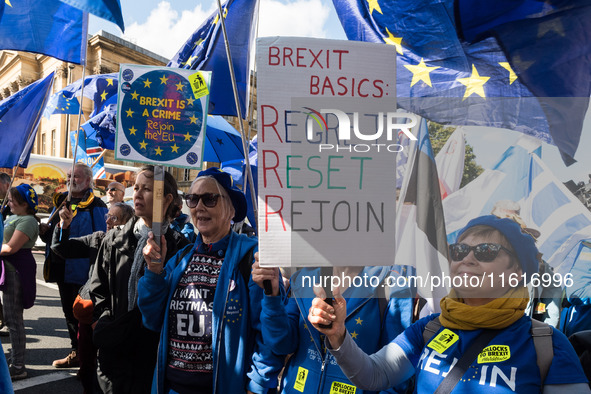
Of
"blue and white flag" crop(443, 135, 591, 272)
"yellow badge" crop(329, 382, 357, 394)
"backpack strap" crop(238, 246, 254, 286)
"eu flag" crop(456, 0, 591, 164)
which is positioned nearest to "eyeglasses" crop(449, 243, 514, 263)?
"blue and white flag" crop(443, 135, 591, 272)

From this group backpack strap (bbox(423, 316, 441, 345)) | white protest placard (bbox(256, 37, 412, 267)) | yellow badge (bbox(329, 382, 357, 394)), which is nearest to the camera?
white protest placard (bbox(256, 37, 412, 267))

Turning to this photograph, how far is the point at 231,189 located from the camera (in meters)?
2.46

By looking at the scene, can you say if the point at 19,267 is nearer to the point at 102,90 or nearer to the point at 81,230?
the point at 81,230

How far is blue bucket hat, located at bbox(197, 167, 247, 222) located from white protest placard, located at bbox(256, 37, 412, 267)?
976mm

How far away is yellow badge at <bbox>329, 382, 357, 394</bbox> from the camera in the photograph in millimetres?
1866

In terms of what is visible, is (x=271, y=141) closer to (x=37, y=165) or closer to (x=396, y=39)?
(x=396, y=39)

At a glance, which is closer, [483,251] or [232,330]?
[483,251]

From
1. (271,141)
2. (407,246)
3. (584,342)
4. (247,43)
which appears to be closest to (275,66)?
(271,141)

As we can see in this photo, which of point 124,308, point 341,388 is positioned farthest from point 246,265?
point 124,308

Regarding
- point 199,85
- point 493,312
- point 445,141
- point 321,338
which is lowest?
point 321,338

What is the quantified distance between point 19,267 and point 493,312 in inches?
181

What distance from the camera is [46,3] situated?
402 centimetres

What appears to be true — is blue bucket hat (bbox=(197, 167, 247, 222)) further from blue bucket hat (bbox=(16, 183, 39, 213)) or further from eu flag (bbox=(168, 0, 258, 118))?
blue bucket hat (bbox=(16, 183, 39, 213))

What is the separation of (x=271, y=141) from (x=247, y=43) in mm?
3260
